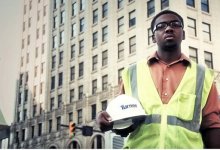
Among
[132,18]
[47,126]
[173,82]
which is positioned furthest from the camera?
[47,126]

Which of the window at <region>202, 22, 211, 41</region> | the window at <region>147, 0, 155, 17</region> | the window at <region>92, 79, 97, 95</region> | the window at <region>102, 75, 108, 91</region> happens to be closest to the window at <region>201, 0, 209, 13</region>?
the window at <region>202, 22, 211, 41</region>

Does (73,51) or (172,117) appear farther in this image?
(73,51)

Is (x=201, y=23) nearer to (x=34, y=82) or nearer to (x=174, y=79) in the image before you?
(x=34, y=82)

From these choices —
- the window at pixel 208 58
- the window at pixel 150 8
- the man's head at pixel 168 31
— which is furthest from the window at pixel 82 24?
the man's head at pixel 168 31

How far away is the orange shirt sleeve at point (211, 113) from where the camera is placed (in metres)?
2.02

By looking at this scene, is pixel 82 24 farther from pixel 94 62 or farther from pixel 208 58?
pixel 208 58

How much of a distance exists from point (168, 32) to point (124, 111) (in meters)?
0.41

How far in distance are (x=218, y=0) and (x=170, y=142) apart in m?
20.5

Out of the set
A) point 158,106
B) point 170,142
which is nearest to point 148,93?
point 158,106

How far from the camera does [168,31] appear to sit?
2.11 meters

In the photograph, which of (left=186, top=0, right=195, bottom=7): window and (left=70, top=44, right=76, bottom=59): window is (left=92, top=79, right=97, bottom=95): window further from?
(left=186, top=0, right=195, bottom=7): window

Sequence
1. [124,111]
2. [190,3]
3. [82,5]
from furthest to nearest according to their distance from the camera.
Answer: [82,5] < [190,3] < [124,111]

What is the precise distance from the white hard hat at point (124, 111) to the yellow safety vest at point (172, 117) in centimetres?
6

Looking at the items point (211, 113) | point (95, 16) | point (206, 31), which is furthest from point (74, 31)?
point (211, 113)
